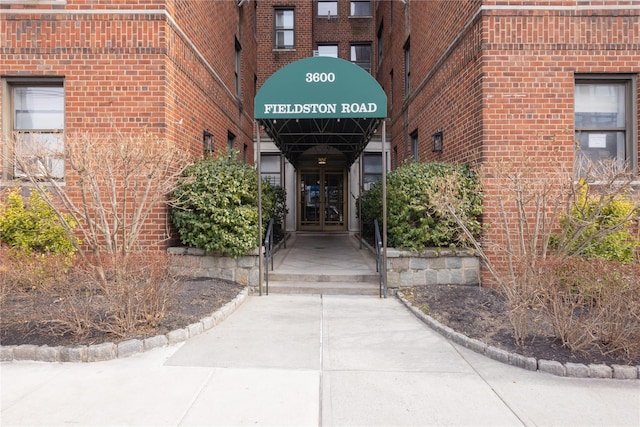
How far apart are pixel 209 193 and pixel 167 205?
3.20 feet

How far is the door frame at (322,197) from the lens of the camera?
15.5 metres

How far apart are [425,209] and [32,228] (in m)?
6.44

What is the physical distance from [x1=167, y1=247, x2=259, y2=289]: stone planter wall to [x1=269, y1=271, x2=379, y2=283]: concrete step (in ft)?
1.77

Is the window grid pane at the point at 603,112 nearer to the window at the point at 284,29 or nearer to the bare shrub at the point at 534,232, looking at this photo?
the bare shrub at the point at 534,232

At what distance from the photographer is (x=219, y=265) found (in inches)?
267

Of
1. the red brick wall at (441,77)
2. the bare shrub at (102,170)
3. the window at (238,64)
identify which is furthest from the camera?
the window at (238,64)

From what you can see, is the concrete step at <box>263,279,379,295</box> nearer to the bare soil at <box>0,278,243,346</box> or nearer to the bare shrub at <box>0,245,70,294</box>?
the bare soil at <box>0,278,243,346</box>

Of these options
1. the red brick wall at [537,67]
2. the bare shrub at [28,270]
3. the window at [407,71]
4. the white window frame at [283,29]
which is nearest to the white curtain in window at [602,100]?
the red brick wall at [537,67]

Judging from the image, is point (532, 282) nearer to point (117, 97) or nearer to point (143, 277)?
point (143, 277)

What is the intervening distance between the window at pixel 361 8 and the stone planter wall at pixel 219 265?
15.1 meters

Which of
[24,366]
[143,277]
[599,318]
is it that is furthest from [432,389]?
[24,366]

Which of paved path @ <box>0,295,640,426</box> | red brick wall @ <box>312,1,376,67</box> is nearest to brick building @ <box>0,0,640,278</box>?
paved path @ <box>0,295,640,426</box>

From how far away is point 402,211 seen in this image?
21.6ft

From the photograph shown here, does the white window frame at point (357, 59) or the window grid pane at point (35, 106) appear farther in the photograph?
the white window frame at point (357, 59)
